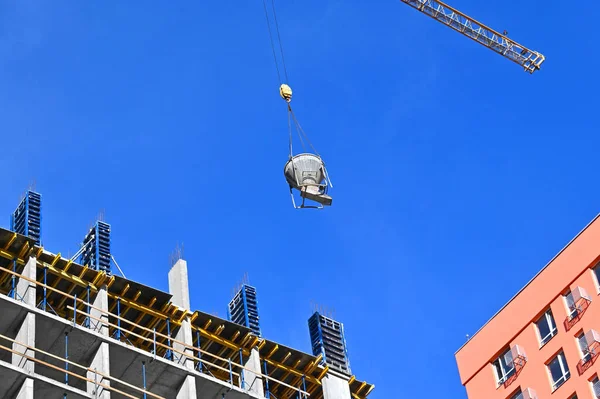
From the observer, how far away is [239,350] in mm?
52281

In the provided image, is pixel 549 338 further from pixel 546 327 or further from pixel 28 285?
pixel 28 285

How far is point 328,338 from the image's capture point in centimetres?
9475

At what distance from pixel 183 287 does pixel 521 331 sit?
1424cm

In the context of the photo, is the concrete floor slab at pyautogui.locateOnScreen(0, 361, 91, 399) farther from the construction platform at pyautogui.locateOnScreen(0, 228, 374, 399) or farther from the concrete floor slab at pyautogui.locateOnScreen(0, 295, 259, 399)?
the concrete floor slab at pyautogui.locateOnScreen(0, 295, 259, 399)

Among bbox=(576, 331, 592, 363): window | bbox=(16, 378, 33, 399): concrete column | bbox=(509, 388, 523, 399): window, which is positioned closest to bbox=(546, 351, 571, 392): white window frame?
bbox=(576, 331, 592, 363): window

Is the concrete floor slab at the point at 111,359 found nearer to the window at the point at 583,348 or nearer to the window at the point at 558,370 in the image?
the window at the point at 558,370

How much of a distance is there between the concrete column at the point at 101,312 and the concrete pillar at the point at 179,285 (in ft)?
18.2

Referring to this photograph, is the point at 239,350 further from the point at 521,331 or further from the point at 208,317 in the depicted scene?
the point at 521,331

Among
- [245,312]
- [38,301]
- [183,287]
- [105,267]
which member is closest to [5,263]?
[38,301]

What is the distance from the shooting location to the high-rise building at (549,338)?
173ft

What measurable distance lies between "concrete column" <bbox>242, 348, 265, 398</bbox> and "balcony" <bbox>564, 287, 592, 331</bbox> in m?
12.7

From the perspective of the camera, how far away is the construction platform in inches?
1799

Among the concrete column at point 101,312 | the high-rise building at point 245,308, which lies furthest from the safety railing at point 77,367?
the high-rise building at point 245,308

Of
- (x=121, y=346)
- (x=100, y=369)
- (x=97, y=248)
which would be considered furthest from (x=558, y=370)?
(x=97, y=248)
